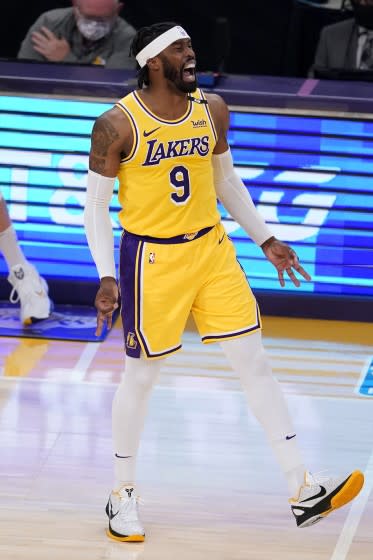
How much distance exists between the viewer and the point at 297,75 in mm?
9008

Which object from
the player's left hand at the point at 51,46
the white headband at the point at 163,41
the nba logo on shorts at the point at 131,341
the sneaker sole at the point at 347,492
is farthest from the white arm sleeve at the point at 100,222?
the player's left hand at the point at 51,46

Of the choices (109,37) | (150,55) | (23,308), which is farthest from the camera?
(109,37)

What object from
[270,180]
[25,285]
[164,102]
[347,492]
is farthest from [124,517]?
[270,180]

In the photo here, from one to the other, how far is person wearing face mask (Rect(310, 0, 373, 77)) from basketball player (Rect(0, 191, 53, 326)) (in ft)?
7.29

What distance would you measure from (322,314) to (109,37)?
2179 mm

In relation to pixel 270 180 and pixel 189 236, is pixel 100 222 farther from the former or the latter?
pixel 270 180

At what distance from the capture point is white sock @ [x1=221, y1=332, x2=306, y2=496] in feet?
14.4

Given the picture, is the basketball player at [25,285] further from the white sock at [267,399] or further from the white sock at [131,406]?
the white sock at [267,399]

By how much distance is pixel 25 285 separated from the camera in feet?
21.9

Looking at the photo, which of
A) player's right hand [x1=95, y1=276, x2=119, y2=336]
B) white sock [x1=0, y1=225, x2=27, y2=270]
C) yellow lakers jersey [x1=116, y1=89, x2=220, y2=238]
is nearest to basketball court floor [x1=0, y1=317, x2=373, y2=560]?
white sock [x1=0, y1=225, x2=27, y2=270]

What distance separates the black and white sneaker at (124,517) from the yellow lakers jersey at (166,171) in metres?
Result: 0.94

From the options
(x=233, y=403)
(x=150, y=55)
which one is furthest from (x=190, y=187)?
(x=233, y=403)

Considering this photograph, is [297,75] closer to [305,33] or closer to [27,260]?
[305,33]

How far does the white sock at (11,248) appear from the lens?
6.55 metres
